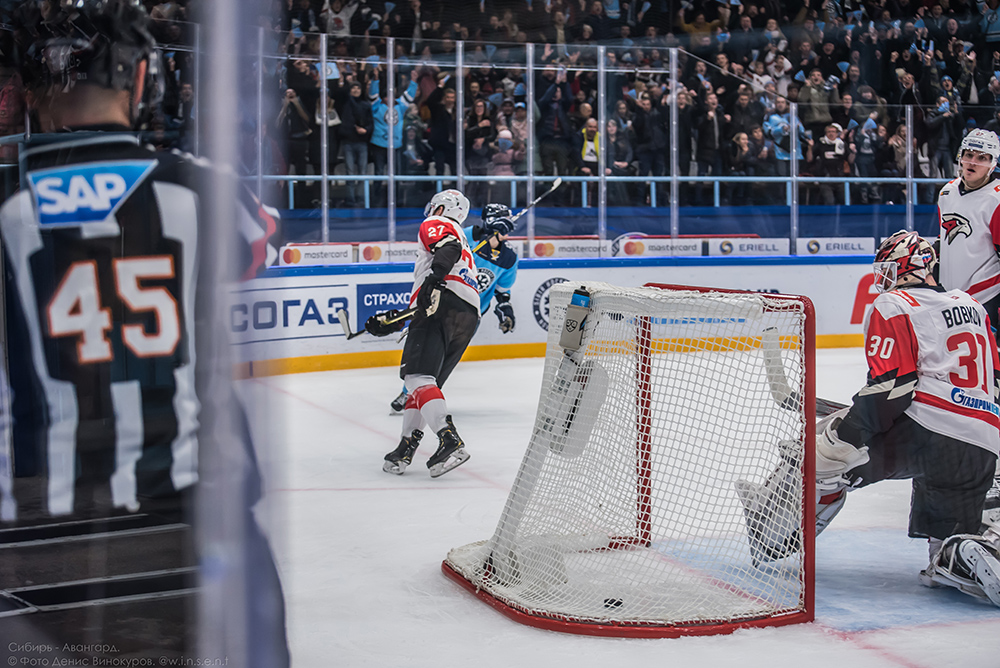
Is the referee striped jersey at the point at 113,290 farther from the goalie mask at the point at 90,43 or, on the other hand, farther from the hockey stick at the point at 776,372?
the hockey stick at the point at 776,372

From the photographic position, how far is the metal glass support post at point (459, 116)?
8867mm

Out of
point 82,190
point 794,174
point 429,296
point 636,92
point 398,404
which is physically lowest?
point 398,404

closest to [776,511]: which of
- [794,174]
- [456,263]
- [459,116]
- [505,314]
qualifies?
[456,263]

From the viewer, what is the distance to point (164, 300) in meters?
1.29

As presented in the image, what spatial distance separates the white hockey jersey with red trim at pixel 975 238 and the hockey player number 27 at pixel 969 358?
145 cm

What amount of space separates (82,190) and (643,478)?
1.96 metres

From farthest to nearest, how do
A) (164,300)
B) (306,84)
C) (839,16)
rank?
(839,16), (306,84), (164,300)

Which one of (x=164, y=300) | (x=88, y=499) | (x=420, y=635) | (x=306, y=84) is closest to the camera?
(x=164, y=300)

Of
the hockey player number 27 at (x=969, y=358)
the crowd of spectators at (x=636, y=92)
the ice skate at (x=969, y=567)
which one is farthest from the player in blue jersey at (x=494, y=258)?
the ice skate at (x=969, y=567)

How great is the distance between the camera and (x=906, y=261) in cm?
302

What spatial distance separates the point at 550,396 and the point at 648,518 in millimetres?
442

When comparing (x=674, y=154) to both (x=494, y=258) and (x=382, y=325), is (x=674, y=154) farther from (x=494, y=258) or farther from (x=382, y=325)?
(x=382, y=325)

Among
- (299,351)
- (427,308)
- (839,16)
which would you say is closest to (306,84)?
(299,351)

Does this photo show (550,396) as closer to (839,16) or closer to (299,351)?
(299,351)
